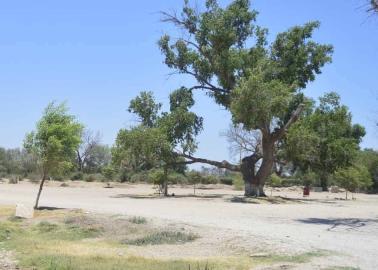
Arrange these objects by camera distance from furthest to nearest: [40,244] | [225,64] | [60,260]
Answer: [225,64], [40,244], [60,260]

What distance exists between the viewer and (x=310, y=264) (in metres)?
12.2

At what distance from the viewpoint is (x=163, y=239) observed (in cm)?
1659

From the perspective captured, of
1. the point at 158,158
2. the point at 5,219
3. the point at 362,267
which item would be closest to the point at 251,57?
the point at 158,158

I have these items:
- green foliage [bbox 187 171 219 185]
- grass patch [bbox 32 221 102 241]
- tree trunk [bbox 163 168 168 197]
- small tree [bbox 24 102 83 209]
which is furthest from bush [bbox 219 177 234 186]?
grass patch [bbox 32 221 102 241]

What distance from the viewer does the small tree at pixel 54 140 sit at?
2702cm

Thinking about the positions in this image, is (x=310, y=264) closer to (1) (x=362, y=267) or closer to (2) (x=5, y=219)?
(1) (x=362, y=267)

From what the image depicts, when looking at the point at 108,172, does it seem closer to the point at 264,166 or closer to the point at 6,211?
the point at 264,166

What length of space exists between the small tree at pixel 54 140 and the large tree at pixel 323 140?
54.0 ft

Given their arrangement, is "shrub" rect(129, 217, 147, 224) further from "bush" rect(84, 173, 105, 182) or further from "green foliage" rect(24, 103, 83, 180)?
"bush" rect(84, 173, 105, 182)

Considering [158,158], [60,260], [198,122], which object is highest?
[198,122]

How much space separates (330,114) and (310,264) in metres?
31.6

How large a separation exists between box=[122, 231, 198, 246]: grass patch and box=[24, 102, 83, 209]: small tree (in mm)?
10974

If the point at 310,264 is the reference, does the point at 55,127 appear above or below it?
above

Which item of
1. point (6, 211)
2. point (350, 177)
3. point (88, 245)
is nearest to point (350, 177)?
point (350, 177)
